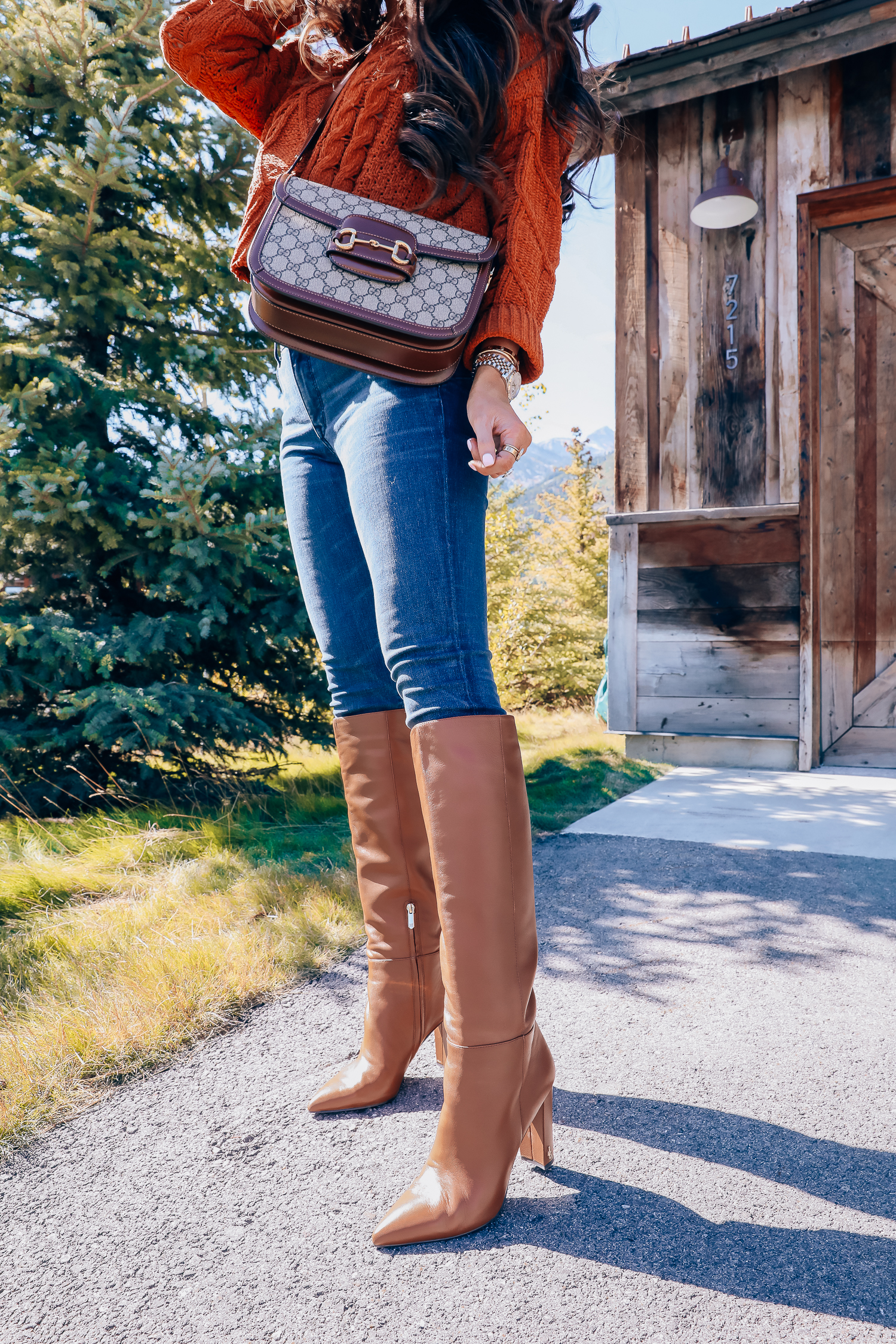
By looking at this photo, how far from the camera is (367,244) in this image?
1.06 meters

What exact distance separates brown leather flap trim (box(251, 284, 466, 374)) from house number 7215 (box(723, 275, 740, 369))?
344cm

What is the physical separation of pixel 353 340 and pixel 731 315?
360 cm

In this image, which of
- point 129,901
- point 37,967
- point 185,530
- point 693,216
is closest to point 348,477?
point 37,967

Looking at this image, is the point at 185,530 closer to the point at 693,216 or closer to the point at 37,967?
the point at 37,967

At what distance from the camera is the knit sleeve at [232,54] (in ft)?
4.21

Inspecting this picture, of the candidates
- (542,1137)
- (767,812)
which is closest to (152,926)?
(542,1137)

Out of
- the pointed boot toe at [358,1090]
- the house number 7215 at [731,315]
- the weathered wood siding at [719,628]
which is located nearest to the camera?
the pointed boot toe at [358,1090]

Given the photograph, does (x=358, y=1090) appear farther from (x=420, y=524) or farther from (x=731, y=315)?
(x=731, y=315)

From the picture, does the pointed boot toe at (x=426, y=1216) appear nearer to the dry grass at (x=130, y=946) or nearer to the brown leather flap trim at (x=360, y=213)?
the dry grass at (x=130, y=946)

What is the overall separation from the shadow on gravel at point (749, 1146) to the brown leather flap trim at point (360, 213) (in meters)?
1.20

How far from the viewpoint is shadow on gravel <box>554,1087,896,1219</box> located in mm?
1034

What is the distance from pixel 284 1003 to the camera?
1.59m

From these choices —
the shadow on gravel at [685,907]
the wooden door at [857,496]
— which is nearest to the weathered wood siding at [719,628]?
the wooden door at [857,496]

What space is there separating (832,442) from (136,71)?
349cm
